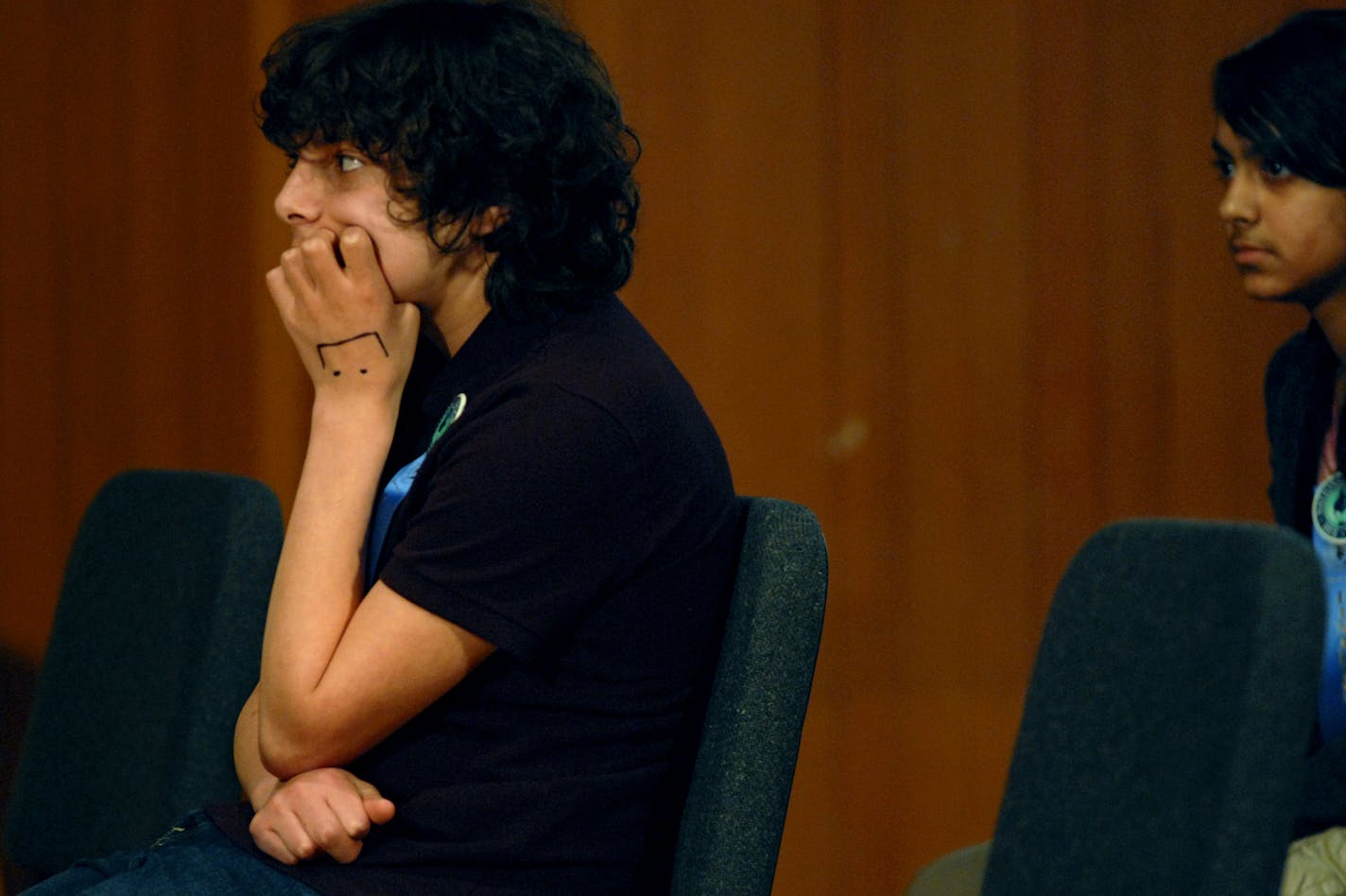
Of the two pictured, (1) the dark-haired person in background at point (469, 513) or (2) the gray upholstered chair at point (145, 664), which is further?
(2) the gray upholstered chair at point (145, 664)

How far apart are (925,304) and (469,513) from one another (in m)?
1.57

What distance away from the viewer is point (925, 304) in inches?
97.7

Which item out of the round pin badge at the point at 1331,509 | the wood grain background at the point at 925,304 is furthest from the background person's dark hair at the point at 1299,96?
the wood grain background at the point at 925,304

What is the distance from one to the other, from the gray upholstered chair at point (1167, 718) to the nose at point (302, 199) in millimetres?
792

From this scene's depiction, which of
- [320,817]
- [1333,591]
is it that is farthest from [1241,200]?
[320,817]

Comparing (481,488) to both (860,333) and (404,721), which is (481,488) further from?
(860,333)

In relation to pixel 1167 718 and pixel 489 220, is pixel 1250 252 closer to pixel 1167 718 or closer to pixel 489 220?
pixel 489 220

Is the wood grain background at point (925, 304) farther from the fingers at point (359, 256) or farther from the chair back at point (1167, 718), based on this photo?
the chair back at point (1167, 718)

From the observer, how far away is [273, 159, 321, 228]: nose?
1.29 meters

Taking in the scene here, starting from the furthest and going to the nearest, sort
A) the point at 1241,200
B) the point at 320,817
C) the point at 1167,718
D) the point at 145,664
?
the point at 1241,200 < the point at 145,664 < the point at 320,817 < the point at 1167,718

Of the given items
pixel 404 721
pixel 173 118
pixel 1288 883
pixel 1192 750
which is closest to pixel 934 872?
pixel 1288 883

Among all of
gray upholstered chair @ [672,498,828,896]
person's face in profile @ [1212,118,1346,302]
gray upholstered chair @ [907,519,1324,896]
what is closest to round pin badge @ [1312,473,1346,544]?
person's face in profile @ [1212,118,1346,302]

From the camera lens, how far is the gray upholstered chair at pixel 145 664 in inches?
58.0

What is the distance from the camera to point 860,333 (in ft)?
8.15
